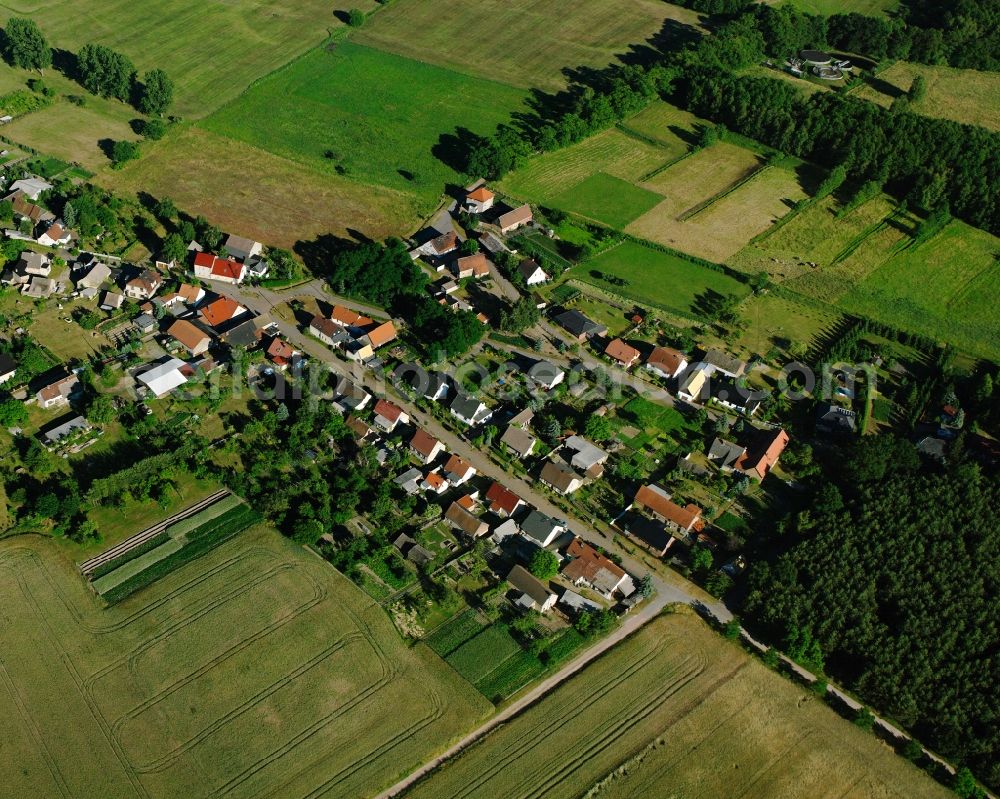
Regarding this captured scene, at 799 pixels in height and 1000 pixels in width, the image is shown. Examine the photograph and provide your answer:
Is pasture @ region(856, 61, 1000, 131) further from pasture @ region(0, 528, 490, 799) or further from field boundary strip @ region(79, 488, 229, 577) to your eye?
pasture @ region(0, 528, 490, 799)


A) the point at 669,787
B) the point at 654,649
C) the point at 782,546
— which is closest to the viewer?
the point at 669,787

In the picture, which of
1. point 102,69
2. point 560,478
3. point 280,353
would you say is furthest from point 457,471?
point 102,69

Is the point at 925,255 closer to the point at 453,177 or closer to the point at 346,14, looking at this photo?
the point at 453,177

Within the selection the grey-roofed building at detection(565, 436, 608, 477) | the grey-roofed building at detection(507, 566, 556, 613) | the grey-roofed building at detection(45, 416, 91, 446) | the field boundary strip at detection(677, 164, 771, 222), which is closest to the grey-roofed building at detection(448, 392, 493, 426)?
the grey-roofed building at detection(565, 436, 608, 477)

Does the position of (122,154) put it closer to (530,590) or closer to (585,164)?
(585,164)

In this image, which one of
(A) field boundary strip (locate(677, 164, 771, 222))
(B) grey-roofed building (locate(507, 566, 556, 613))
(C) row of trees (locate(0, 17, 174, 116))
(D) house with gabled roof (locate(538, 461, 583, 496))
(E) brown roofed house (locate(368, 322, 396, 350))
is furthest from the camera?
(C) row of trees (locate(0, 17, 174, 116))

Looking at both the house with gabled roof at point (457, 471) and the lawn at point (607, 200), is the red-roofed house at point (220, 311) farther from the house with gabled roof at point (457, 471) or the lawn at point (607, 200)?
the lawn at point (607, 200)

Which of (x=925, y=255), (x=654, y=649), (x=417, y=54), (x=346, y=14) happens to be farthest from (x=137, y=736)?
(x=346, y=14)
